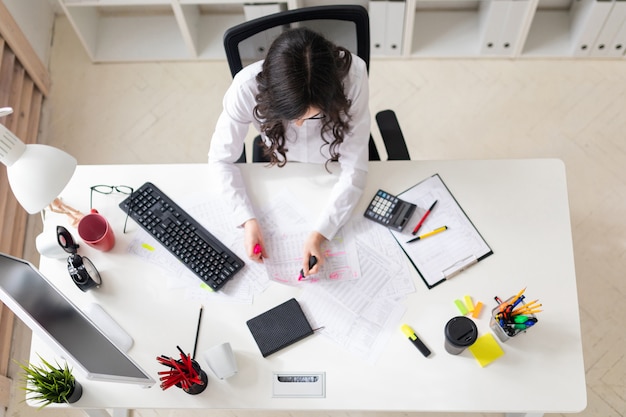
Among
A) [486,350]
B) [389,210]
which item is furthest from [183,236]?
[486,350]

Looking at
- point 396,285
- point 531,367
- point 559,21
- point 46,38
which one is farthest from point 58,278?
point 559,21

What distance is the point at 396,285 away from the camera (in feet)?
5.21

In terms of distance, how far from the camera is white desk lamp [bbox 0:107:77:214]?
4.13 feet

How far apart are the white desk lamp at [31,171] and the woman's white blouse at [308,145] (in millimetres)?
495

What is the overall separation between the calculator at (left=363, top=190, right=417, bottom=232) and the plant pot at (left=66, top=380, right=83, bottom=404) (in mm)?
882

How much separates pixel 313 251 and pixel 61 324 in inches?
25.6

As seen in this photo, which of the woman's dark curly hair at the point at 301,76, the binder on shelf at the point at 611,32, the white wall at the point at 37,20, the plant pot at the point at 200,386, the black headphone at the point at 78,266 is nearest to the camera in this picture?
the woman's dark curly hair at the point at 301,76

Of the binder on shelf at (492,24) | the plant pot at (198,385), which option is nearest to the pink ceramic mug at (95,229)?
the plant pot at (198,385)

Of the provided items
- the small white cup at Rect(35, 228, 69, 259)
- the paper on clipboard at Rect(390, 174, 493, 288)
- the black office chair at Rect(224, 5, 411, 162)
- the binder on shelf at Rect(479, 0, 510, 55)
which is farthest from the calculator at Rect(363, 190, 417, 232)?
the binder on shelf at Rect(479, 0, 510, 55)

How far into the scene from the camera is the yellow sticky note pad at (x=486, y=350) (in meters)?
1.48

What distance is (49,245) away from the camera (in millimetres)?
1615

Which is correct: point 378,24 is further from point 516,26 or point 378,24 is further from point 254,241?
point 254,241

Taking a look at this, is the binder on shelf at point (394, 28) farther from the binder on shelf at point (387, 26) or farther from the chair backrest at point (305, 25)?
the chair backrest at point (305, 25)

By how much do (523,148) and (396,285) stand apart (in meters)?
1.33
